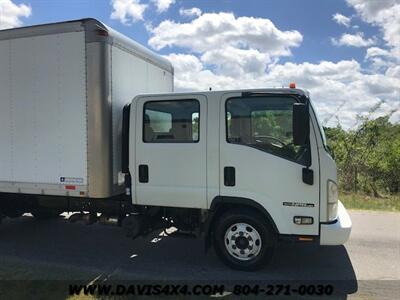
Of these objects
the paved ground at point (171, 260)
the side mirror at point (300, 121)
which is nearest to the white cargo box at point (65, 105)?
the paved ground at point (171, 260)

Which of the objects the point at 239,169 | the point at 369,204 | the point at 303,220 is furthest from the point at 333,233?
the point at 369,204

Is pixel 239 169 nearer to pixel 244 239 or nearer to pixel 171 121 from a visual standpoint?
pixel 244 239

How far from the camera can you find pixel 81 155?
595cm

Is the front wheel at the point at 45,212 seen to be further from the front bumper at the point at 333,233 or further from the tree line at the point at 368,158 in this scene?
the tree line at the point at 368,158

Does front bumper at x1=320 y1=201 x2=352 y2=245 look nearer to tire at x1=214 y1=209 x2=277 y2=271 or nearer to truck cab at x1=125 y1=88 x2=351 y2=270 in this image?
truck cab at x1=125 y1=88 x2=351 y2=270

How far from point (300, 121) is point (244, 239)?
174cm

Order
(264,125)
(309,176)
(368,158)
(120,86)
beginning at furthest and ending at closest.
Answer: (368,158) < (120,86) < (264,125) < (309,176)

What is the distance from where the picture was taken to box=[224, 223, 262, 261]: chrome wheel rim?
5.70m

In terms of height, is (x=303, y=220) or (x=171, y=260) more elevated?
(x=303, y=220)

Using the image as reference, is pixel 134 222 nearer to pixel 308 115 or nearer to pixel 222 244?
pixel 222 244

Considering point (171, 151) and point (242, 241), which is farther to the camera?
point (171, 151)

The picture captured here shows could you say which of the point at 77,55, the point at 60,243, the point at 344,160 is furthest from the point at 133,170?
the point at 344,160

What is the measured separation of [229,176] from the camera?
5.68 metres

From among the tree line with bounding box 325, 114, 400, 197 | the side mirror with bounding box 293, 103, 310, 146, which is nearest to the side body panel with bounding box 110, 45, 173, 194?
the side mirror with bounding box 293, 103, 310, 146
